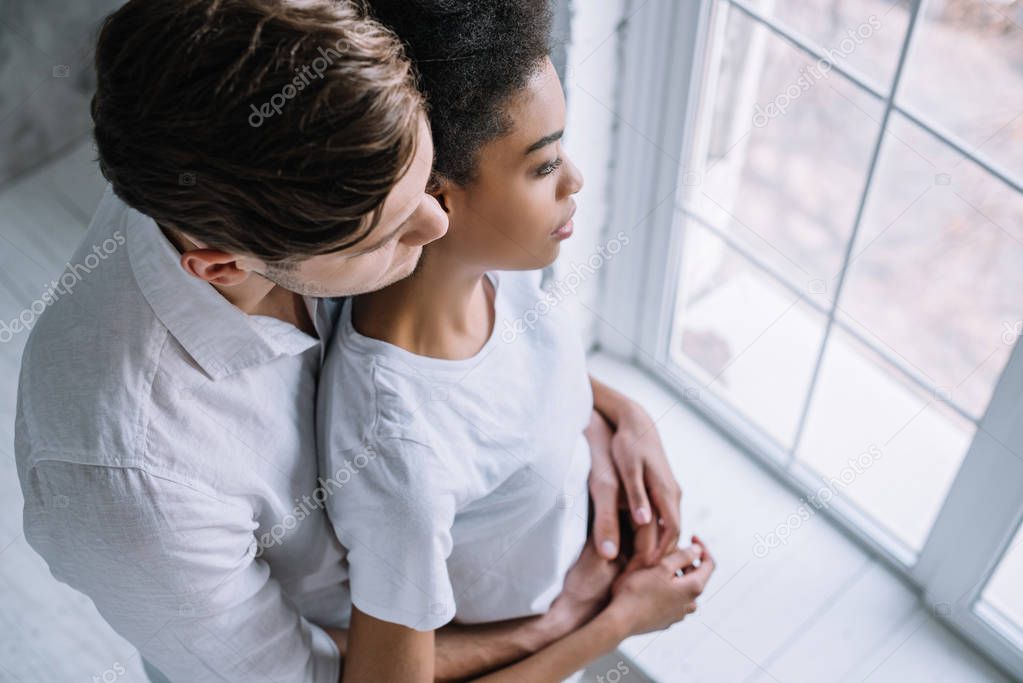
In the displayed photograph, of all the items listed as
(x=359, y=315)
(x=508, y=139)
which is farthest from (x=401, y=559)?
(x=508, y=139)

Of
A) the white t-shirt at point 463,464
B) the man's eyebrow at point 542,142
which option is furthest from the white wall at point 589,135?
the man's eyebrow at point 542,142

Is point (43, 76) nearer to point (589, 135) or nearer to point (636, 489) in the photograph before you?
point (589, 135)

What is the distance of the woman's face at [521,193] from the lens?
76 cm

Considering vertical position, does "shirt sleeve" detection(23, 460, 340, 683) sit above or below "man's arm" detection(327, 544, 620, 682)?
above

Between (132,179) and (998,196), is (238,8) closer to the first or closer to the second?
(132,179)

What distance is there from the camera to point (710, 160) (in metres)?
1.27

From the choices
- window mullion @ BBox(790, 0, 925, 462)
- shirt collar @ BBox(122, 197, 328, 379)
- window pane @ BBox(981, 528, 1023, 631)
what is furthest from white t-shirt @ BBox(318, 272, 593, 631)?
window pane @ BBox(981, 528, 1023, 631)

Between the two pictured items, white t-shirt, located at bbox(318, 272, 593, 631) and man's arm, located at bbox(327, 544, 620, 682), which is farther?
man's arm, located at bbox(327, 544, 620, 682)

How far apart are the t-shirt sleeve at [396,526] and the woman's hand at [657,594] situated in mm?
288

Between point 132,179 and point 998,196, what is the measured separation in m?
0.79

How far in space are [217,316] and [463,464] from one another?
265mm

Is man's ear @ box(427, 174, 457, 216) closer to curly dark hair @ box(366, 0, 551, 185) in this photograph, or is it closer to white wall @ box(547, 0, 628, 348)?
curly dark hair @ box(366, 0, 551, 185)

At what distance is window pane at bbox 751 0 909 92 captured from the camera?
3.16ft

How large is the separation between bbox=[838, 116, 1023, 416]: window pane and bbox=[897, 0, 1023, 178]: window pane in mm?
27
